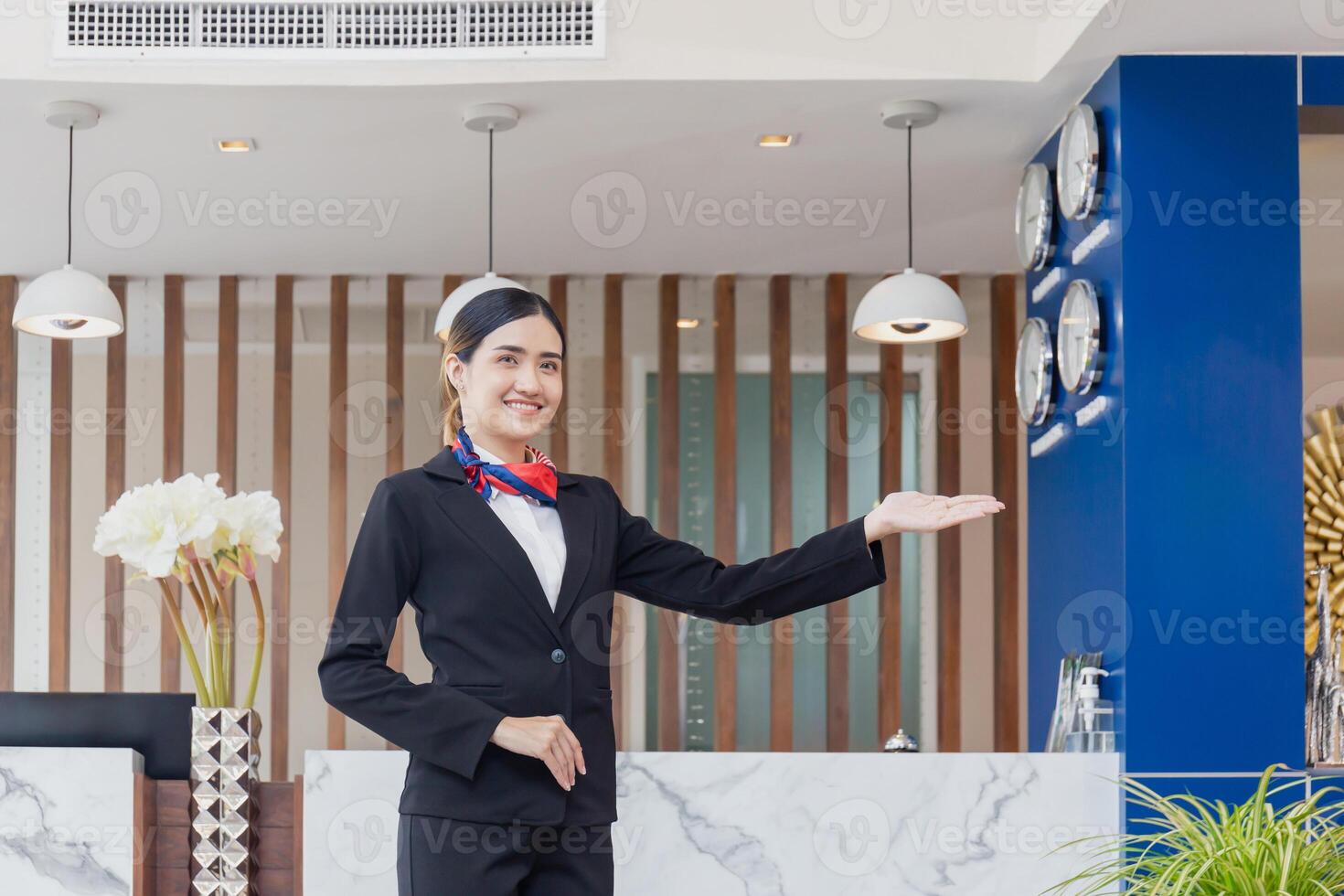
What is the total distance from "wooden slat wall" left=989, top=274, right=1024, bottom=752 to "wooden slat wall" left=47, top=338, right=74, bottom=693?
11.0ft

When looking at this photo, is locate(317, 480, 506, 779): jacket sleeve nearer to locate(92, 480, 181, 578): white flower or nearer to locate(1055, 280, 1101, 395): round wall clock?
locate(92, 480, 181, 578): white flower

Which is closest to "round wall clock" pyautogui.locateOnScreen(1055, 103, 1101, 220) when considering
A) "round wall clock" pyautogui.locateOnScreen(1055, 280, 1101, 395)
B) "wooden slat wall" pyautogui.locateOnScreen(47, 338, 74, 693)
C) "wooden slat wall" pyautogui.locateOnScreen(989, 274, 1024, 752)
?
"round wall clock" pyautogui.locateOnScreen(1055, 280, 1101, 395)

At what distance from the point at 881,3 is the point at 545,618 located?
7.00ft

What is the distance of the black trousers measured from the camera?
1.86 metres

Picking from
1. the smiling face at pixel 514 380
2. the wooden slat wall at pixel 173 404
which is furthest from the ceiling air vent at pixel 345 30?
the wooden slat wall at pixel 173 404

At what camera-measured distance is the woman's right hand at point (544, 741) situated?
1.85m

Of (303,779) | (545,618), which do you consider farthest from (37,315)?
(545,618)

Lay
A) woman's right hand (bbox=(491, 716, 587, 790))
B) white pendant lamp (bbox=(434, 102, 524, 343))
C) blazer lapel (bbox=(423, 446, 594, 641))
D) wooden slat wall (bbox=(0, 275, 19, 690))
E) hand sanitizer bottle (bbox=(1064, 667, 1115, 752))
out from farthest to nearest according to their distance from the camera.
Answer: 1. wooden slat wall (bbox=(0, 275, 19, 690))
2. white pendant lamp (bbox=(434, 102, 524, 343))
3. hand sanitizer bottle (bbox=(1064, 667, 1115, 752))
4. blazer lapel (bbox=(423, 446, 594, 641))
5. woman's right hand (bbox=(491, 716, 587, 790))

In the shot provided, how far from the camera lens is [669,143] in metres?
4.06

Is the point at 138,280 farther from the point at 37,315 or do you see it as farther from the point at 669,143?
the point at 669,143

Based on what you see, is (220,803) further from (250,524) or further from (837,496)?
(837,496)

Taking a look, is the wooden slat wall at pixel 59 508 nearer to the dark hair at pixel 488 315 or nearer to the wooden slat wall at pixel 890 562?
the wooden slat wall at pixel 890 562

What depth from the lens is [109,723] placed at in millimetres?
3223

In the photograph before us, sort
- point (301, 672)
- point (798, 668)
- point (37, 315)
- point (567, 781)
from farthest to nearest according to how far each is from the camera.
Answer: point (301, 672)
point (798, 668)
point (37, 315)
point (567, 781)
